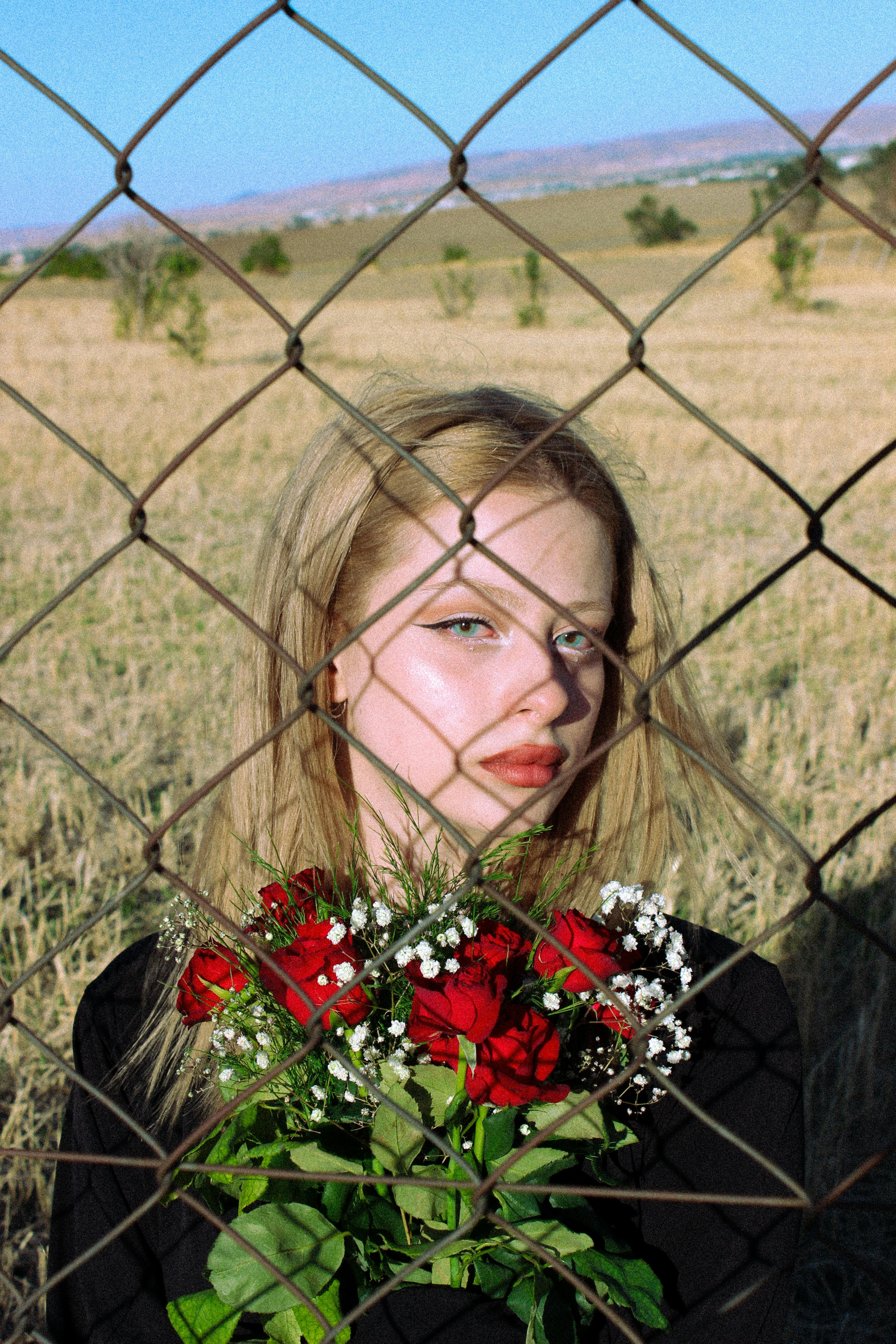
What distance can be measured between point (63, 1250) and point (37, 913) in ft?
4.69

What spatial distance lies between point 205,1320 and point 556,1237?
33 cm

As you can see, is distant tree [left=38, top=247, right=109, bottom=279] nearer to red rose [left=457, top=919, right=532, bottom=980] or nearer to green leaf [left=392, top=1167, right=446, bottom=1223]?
red rose [left=457, top=919, right=532, bottom=980]

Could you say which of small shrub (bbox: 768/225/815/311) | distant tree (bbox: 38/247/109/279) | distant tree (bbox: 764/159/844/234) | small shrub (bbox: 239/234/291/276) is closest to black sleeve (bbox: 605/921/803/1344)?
small shrub (bbox: 768/225/815/311)

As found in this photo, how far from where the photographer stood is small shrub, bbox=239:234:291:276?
3612cm

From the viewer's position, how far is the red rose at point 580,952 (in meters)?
0.90

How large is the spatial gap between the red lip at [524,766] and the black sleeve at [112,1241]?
0.61m

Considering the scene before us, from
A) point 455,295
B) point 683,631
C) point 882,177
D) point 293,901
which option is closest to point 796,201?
point 455,295

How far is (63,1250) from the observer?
4.47 ft

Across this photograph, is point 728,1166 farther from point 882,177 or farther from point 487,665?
point 882,177

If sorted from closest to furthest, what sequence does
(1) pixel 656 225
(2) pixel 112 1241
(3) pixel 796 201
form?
(2) pixel 112 1241
(3) pixel 796 201
(1) pixel 656 225

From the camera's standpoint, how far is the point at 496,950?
2.95 feet

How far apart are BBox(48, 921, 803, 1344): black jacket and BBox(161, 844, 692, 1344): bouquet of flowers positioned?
0.32ft

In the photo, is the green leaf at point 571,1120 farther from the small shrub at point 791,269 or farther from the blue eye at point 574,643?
the small shrub at point 791,269

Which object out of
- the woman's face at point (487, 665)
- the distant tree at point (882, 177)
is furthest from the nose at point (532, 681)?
the distant tree at point (882, 177)
